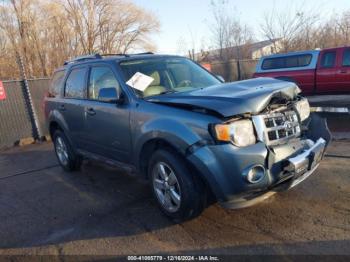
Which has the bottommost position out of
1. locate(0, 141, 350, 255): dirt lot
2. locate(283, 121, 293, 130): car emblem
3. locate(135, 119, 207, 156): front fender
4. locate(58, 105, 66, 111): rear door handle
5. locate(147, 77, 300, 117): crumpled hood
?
locate(0, 141, 350, 255): dirt lot

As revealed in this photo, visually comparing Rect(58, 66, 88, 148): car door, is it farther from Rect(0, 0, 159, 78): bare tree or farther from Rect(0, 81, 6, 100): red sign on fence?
Rect(0, 0, 159, 78): bare tree

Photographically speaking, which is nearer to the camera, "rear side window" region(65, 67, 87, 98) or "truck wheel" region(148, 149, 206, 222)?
"truck wheel" region(148, 149, 206, 222)

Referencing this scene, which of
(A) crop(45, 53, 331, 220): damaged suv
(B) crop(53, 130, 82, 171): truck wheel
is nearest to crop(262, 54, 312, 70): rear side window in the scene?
(A) crop(45, 53, 331, 220): damaged suv

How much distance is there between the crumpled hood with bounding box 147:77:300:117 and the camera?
309cm

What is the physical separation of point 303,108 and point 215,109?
135cm

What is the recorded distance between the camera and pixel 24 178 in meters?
6.19

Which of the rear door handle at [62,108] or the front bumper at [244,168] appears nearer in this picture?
the front bumper at [244,168]

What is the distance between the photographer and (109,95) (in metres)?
4.20

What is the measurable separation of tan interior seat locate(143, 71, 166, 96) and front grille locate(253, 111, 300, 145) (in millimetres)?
1412

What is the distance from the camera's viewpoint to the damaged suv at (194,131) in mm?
3035

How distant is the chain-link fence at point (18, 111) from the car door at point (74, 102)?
4.97 m

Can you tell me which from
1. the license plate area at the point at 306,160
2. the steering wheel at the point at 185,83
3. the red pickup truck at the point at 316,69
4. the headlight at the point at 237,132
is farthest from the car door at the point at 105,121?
the red pickup truck at the point at 316,69

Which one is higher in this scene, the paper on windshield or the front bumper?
the paper on windshield

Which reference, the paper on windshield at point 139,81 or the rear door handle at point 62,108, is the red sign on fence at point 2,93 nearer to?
the rear door handle at point 62,108
